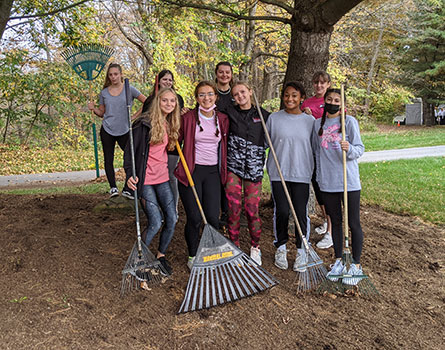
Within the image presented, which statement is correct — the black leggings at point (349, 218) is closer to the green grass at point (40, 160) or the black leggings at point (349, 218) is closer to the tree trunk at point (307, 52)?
the tree trunk at point (307, 52)

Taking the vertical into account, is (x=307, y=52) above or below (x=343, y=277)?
above

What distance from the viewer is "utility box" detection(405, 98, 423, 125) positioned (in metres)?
28.8

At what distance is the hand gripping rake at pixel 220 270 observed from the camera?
10.5 ft

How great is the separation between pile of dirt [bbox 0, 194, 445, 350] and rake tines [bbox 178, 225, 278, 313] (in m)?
0.12

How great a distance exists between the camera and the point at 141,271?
342cm

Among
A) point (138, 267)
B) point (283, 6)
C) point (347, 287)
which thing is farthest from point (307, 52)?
point (138, 267)

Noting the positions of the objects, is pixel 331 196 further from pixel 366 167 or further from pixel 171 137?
pixel 366 167

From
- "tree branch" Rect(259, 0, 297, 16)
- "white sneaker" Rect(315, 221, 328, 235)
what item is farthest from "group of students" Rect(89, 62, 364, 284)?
"tree branch" Rect(259, 0, 297, 16)

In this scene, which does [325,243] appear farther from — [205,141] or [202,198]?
[205,141]

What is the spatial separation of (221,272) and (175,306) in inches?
18.5

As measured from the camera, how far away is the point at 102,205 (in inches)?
206

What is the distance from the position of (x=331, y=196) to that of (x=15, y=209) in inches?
168

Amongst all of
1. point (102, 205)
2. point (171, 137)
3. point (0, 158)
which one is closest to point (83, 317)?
point (171, 137)

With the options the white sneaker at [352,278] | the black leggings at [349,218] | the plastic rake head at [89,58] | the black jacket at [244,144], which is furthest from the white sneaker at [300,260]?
the plastic rake head at [89,58]
